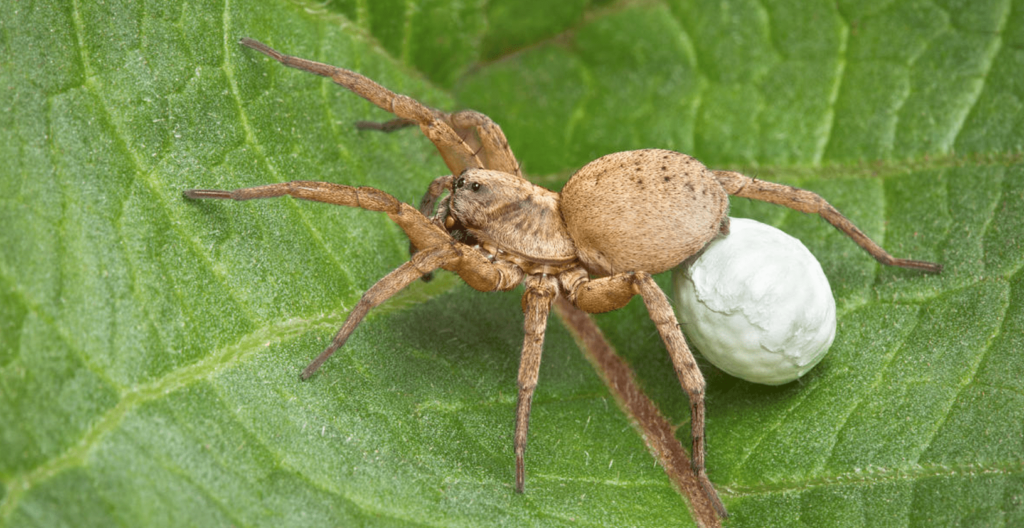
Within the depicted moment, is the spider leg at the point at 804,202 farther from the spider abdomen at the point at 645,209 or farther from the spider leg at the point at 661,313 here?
the spider leg at the point at 661,313

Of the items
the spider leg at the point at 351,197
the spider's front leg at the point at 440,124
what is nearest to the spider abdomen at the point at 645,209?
the spider's front leg at the point at 440,124

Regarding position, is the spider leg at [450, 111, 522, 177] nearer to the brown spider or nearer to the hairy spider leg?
the brown spider

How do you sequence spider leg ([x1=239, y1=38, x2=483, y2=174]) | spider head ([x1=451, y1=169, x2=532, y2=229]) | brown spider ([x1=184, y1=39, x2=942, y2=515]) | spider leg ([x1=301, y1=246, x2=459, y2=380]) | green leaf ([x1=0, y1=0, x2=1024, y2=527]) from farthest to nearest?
spider head ([x1=451, y1=169, x2=532, y2=229]) < spider leg ([x1=239, y1=38, x2=483, y2=174]) < brown spider ([x1=184, y1=39, x2=942, y2=515]) < spider leg ([x1=301, y1=246, x2=459, y2=380]) < green leaf ([x1=0, y1=0, x2=1024, y2=527])

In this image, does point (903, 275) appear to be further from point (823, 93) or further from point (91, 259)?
point (91, 259)

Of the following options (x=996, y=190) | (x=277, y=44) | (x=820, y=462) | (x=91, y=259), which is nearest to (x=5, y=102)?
(x=91, y=259)

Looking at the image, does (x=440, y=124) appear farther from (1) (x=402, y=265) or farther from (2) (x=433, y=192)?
(1) (x=402, y=265)

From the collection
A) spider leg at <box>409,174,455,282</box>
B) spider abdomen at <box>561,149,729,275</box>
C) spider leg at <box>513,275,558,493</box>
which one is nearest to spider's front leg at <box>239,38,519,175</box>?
spider leg at <box>409,174,455,282</box>
